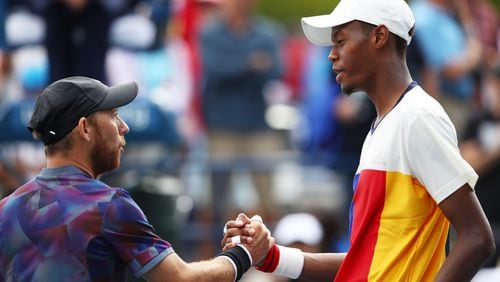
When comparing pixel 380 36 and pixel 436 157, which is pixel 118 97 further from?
pixel 436 157

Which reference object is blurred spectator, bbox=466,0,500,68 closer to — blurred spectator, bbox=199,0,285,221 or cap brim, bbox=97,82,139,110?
blurred spectator, bbox=199,0,285,221

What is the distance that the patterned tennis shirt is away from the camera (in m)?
5.61

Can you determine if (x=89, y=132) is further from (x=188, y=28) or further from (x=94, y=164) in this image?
(x=188, y=28)

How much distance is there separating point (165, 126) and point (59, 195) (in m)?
5.69

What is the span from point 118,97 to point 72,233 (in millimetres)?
712

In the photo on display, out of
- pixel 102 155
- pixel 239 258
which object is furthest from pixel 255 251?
pixel 102 155

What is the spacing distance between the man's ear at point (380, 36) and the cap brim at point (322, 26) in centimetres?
14

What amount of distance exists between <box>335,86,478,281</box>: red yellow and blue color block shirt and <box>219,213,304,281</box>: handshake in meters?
0.62

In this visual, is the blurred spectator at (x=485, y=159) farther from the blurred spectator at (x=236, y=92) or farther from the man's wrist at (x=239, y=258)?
the man's wrist at (x=239, y=258)

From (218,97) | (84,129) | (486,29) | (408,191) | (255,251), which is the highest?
(84,129)

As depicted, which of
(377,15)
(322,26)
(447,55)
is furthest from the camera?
(447,55)

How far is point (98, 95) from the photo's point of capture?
5.87 meters

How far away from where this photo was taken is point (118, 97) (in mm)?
5945

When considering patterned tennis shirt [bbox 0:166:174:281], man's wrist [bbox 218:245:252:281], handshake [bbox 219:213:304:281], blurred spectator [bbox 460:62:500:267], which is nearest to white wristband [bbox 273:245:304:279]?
handshake [bbox 219:213:304:281]
